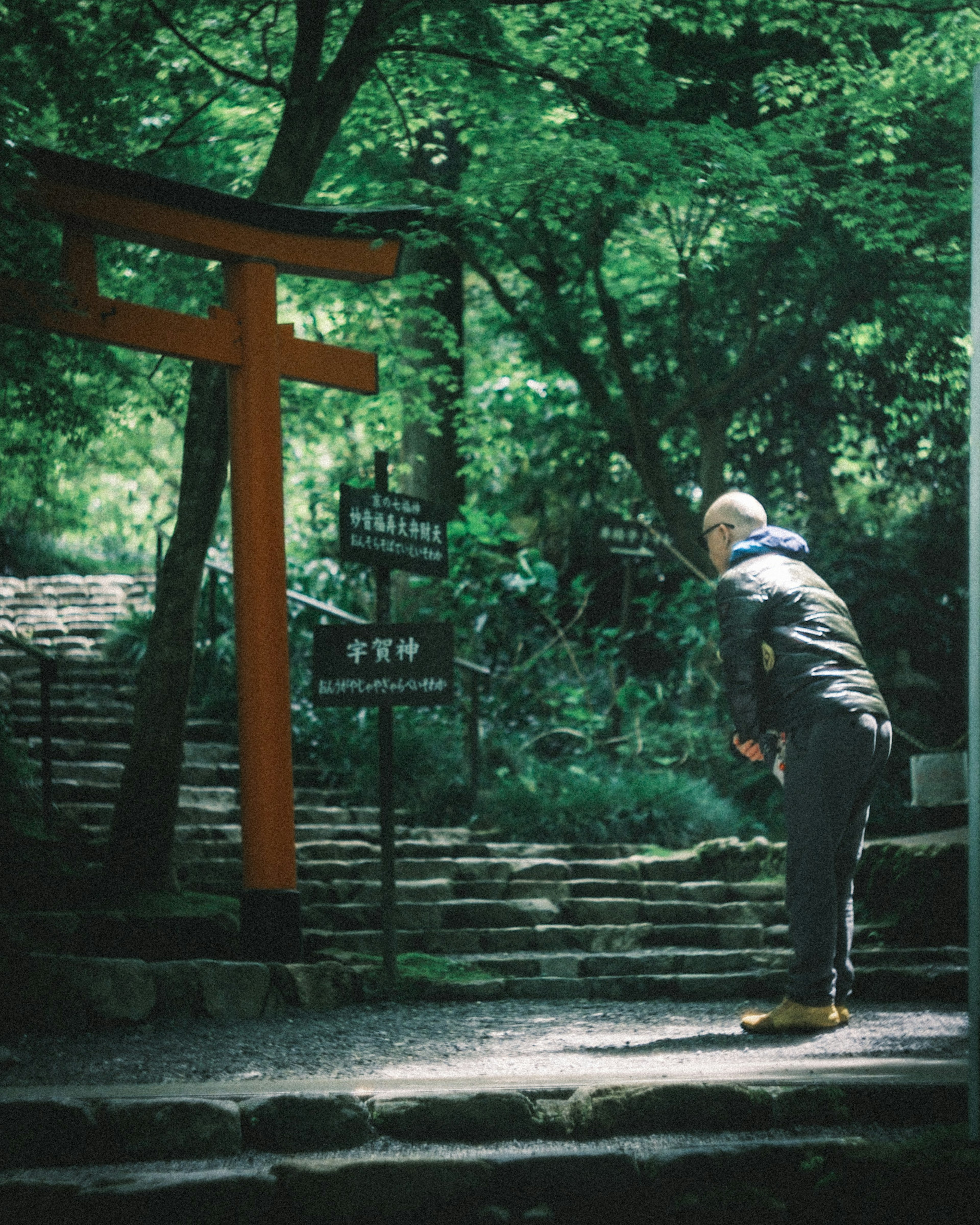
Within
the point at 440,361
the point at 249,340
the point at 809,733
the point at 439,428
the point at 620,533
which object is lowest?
the point at 809,733

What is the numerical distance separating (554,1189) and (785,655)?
6.87 feet

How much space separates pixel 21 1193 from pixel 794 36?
9579 millimetres

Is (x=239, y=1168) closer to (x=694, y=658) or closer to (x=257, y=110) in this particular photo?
(x=257, y=110)

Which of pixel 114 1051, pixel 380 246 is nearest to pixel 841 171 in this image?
pixel 380 246

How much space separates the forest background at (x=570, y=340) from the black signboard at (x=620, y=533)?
0.34ft

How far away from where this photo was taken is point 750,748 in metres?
4.77

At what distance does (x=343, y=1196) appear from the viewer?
3.38 m

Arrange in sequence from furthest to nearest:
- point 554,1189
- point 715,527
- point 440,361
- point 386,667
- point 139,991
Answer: point 440,361 → point 386,667 → point 139,991 → point 715,527 → point 554,1189

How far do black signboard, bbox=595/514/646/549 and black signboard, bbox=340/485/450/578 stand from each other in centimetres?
495

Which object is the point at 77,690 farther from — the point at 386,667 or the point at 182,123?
the point at 386,667

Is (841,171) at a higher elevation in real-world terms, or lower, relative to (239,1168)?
higher

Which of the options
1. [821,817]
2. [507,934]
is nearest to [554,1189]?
[821,817]

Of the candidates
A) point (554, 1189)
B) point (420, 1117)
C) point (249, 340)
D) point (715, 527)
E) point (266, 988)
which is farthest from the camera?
point (249, 340)

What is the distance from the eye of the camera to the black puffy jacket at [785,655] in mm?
4684
